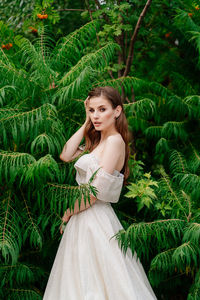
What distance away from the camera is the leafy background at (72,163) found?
2.89m

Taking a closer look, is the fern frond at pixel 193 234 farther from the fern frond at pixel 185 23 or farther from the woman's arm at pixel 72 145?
the fern frond at pixel 185 23

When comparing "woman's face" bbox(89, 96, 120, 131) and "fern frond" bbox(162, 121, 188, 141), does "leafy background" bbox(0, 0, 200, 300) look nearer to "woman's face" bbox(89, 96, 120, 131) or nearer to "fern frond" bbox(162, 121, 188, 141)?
"fern frond" bbox(162, 121, 188, 141)

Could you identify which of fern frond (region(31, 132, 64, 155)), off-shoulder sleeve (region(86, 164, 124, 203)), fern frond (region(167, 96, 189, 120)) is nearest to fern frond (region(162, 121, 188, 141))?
fern frond (region(167, 96, 189, 120))

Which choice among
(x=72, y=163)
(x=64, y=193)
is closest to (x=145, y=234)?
(x=64, y=193)

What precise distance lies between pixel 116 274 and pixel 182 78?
2.42 m

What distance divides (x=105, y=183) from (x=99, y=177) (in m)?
0.07

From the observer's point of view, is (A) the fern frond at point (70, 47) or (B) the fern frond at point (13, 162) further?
(A) the fern frond at point (70, 47)

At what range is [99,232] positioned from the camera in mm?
2850

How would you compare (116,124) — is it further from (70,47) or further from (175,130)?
(175,130)

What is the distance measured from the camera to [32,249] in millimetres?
3547

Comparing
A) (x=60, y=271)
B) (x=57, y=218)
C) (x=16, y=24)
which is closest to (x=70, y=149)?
(x=57, y=218)

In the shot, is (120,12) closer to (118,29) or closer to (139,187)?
(118,29)

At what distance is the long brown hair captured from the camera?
2.99 m

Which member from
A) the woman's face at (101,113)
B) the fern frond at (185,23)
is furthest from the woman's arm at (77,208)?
the fern frond at (185,23)
